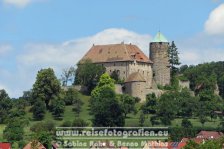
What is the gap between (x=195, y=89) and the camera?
385ft

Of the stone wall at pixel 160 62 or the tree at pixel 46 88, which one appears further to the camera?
the stone wall at pixel 160 62

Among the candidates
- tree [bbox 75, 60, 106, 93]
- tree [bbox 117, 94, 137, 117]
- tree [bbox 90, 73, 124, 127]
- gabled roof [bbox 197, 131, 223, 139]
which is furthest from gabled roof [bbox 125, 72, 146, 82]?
gabled roof [bbox 197, 131, 223, 139]

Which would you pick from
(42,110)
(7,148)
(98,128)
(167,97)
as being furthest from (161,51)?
(7,148)

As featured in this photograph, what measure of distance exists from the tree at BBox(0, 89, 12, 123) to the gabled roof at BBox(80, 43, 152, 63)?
43.5ft

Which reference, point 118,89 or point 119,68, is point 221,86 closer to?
point 119,68

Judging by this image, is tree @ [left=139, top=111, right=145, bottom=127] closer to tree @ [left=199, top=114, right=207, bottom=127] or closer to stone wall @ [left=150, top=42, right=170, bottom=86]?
tree @ [left=199, top=114, right=207, bottom=127]

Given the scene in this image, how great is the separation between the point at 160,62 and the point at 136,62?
4337mm

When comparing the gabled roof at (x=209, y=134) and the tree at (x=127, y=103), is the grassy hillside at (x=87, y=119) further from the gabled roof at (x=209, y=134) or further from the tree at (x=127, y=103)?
the gabled roof at (x=209, y=134)

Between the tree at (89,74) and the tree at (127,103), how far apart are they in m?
7.02

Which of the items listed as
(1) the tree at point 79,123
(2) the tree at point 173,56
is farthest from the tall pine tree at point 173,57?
(1) the tree at point 79,123

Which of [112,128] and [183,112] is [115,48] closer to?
[183,112]

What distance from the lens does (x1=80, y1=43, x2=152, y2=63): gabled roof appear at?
383ft

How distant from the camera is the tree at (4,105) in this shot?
10375cm

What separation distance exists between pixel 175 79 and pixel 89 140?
48.2 meters
